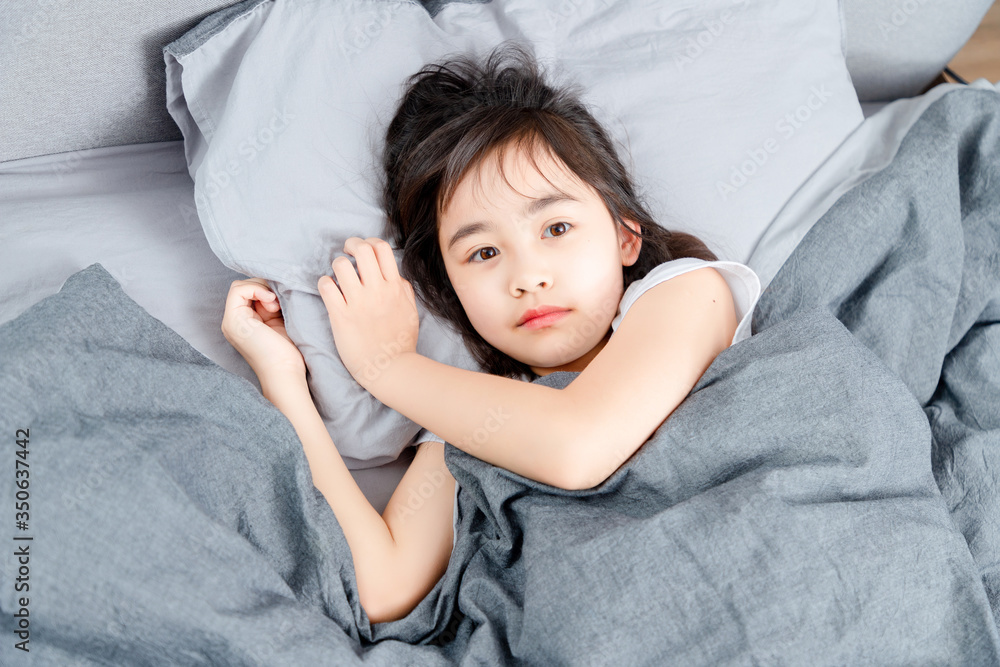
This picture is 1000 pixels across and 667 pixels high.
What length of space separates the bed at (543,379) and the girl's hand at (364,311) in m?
0.05

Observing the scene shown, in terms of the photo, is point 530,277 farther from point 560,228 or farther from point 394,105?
point 394,105

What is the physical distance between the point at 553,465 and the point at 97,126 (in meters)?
0.94

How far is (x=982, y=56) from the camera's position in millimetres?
1858

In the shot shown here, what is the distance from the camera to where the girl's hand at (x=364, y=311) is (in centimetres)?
104

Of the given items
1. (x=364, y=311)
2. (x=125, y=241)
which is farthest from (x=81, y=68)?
(x=364, y=311)

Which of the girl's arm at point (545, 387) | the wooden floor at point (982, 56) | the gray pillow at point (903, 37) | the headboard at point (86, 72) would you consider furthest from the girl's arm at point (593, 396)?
the wooden floor at point (982, 56)

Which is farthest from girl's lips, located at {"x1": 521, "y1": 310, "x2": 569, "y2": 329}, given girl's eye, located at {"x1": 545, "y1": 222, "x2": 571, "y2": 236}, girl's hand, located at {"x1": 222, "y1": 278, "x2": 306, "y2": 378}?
girl's hand, located at {"x1": 222, "y1": 278, "x2": 306, "y2": 378}

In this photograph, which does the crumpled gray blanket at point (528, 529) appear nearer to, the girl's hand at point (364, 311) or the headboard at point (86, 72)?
the girl's hand at point (364, 311)

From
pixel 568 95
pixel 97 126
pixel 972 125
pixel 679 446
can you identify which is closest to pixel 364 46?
pixel 568 95

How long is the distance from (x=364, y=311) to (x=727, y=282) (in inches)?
21.1

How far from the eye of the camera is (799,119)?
1.26m

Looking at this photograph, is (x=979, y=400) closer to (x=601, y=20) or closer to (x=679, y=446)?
(x=679, y=446)

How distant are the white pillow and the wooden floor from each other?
2.37ft

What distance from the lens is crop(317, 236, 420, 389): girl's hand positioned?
3.41ft
